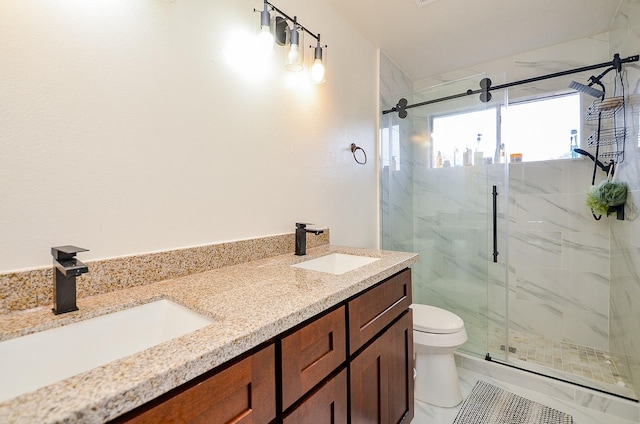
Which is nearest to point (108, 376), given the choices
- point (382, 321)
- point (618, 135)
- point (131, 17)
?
point (382, 321)

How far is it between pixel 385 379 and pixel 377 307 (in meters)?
0.31

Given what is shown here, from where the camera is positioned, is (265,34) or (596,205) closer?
(265,34)

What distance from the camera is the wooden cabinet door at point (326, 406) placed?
2.40 ft

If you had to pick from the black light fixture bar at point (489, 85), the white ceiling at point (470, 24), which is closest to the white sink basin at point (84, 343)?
the white ceiling at point (470, 24)

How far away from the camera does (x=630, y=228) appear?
1.74m

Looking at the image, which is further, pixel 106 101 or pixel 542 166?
pixel 542 166

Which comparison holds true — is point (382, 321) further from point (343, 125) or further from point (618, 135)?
point (618, 135)

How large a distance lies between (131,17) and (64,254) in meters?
0.77

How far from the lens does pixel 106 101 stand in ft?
2.87

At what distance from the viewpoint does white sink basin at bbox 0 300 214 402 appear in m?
0.59

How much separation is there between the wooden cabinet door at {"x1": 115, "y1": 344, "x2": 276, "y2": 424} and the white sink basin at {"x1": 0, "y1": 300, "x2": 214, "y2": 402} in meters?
0.17

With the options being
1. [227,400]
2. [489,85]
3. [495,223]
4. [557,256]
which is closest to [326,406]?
[227,400]

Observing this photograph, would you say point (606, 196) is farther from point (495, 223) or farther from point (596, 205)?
point (495, 223)

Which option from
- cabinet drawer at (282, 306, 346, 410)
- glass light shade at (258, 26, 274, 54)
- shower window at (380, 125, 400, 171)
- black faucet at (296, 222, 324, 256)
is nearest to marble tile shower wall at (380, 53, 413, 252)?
shower window at (380, 125, 400, 171)
